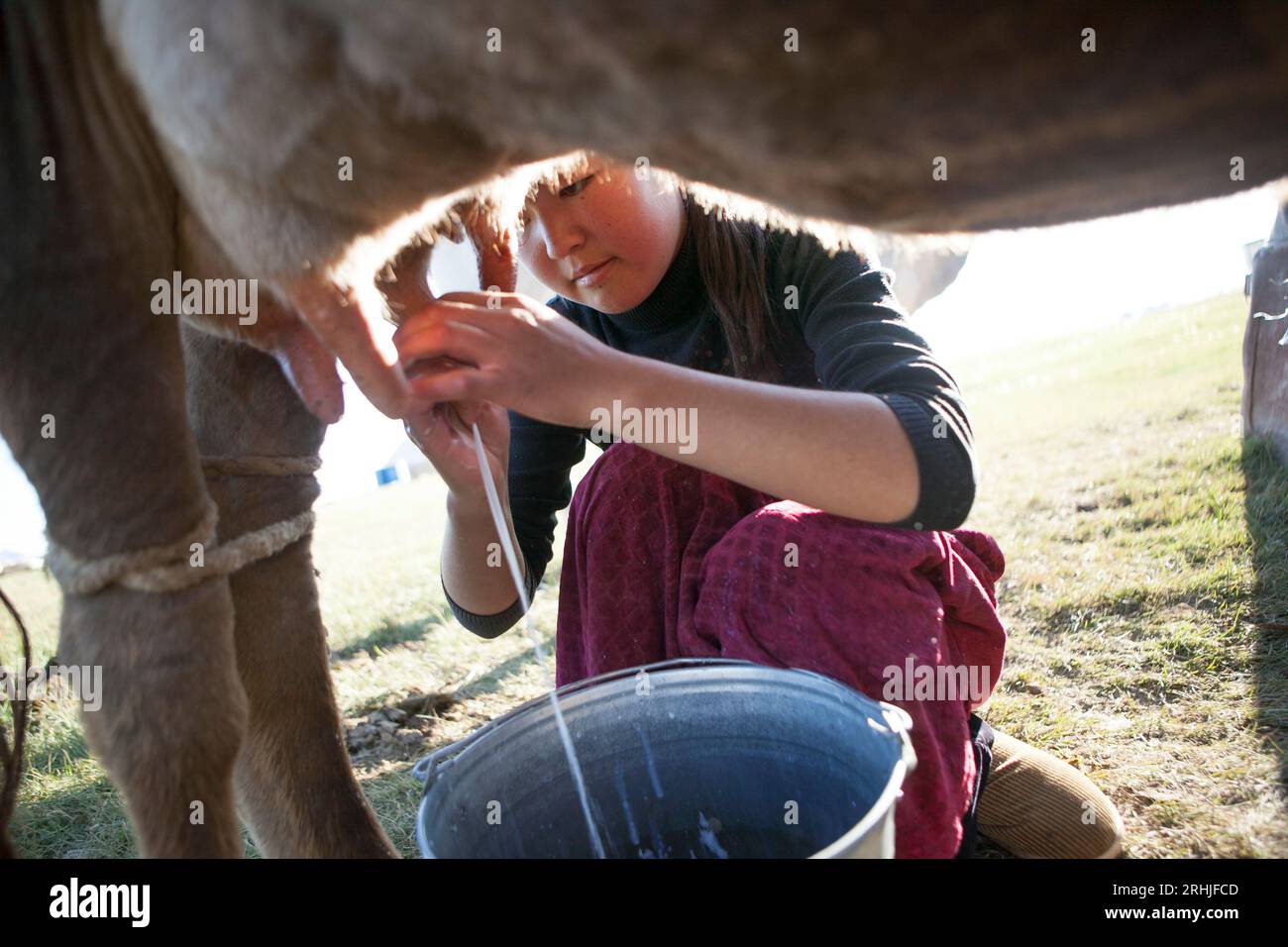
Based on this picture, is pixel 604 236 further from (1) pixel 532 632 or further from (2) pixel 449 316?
(1) pixel 532 632

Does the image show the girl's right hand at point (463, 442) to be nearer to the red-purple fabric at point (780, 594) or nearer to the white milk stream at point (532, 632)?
the white milk stream at point (532, 632)

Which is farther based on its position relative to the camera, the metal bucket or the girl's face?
the girl's face

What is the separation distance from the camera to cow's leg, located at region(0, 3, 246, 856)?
0.84 m

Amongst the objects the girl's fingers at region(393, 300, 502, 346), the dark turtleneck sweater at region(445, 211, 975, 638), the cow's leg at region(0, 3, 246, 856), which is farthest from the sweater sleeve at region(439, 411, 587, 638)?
the cow's leg at region(0, 3, 246, 856)

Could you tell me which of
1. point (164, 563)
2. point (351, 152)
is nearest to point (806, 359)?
point (351, 152)

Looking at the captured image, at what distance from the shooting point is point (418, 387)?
97 centimetres

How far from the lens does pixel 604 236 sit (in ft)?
4.70

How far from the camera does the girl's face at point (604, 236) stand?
1.38 meters

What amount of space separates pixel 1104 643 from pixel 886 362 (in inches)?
51.0

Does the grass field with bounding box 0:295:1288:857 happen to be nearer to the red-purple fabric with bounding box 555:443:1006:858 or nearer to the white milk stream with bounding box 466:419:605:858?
the red-purple fabric with bounding box 555:443:1006:858

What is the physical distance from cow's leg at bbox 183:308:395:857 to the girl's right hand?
0.14 meters

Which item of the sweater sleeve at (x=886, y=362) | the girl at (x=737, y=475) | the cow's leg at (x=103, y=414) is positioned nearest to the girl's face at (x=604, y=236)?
the girl at (x=737, y=475)
